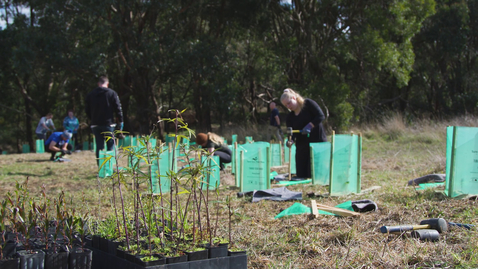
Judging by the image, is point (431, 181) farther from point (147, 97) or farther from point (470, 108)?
point (470, 108)

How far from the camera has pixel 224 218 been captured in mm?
4066

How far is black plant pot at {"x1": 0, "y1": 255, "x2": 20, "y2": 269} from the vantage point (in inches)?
76.4

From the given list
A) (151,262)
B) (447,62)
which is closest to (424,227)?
(151,262)

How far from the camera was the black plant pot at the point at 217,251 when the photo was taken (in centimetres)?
215

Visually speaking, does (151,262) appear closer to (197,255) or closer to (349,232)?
(197,255)

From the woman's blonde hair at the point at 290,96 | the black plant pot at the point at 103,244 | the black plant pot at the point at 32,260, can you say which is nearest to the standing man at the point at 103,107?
the woman's blonde hair at the point at 290,96

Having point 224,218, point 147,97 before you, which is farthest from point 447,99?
point 224,218

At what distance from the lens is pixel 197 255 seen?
211 centimetres

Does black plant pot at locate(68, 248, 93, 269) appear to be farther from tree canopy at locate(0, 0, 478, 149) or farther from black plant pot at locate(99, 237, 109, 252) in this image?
tree canopy at locate(0, 0, 478, 149)

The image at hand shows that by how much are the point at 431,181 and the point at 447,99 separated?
17694 millimetres

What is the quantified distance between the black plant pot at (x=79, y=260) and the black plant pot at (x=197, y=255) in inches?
20.3

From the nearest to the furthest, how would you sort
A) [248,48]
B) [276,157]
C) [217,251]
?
1. [217,251]
2. [276,157]
3. [248,48]

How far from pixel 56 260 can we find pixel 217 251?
2.64ft

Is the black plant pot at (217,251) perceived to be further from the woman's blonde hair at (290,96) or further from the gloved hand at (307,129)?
the woman's blonde hair at (290,96)
